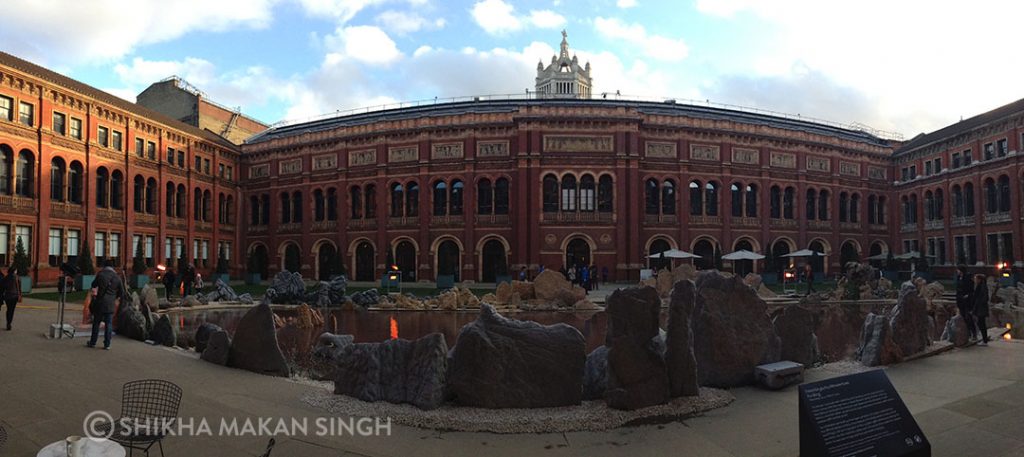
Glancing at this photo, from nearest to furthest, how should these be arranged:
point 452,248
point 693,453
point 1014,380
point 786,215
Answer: point 693,453, point 1014,380, point 452,248, point 786,215

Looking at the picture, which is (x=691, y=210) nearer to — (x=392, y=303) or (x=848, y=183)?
(x=848, y=183)

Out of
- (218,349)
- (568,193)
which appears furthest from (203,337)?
(568,193)

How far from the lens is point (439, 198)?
140 feet

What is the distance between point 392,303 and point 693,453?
758 inches

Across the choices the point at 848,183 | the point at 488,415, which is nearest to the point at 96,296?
the point at 488,415

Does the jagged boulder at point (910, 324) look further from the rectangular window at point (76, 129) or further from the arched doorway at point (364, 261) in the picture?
the rectangular window at point (76, 129)

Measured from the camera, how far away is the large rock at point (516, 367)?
23.2 feet

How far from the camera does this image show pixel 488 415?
6715 mm

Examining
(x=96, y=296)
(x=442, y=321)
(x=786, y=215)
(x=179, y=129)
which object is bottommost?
(x=442, y=321)

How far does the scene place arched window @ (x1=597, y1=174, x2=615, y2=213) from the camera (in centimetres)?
4003

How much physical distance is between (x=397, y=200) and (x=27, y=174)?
22.9 m

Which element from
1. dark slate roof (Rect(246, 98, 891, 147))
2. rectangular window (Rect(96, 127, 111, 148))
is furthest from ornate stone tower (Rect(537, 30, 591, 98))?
rectangular window (Rect(96, 127, 111, 148))

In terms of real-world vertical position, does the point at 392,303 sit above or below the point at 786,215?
below

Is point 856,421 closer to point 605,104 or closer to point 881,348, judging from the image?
point 881,348
